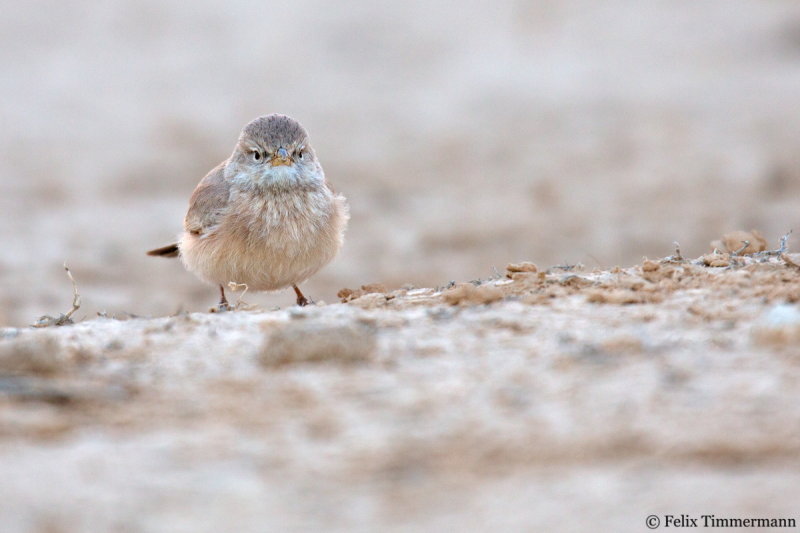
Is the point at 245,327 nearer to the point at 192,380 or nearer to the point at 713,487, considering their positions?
the point at 192,380

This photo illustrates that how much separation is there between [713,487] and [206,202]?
452 cm

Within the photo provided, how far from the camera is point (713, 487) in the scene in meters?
3.17

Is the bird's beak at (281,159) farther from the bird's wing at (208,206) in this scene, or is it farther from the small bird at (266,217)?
the bird's wing at (208,206)

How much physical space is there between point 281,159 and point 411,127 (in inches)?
275

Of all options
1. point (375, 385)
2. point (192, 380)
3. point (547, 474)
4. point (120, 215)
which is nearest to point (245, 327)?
point (192, 380)

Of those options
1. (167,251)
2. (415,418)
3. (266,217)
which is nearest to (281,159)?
(266,217)

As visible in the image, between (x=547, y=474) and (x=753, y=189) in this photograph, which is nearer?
(x=547, y=474)

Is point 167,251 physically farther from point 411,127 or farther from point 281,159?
point 411,127

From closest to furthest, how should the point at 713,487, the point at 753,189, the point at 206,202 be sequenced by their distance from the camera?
the point at 713,487 < the point at 206,202 < the point at 753,189

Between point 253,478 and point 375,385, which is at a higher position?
point 375,385

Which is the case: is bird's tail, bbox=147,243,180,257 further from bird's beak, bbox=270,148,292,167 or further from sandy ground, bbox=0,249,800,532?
sandy ground, bbox=0,249,800,532

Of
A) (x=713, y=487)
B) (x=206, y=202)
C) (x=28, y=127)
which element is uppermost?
(x=28, y=127)

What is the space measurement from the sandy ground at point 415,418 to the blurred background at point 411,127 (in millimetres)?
5300

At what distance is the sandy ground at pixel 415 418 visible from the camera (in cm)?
313
